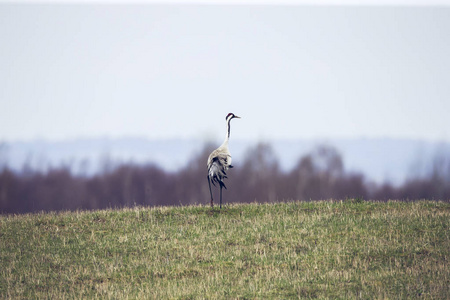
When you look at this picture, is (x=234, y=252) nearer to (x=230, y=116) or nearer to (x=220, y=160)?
(x=220, y=160)

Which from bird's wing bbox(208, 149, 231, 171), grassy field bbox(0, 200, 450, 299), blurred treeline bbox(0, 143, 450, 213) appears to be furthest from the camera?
blurred treeline bbox(0, 143, 450, 213)

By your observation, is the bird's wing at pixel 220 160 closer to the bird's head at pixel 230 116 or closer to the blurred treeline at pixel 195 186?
the bird's head at pixel 230 116

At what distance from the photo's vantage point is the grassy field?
527 inches

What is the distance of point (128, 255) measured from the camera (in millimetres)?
17031

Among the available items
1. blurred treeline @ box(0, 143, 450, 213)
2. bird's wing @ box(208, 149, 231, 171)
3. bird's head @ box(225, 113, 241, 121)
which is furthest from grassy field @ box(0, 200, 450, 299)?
blurred treeline @ box(0, 143, 450, 213)

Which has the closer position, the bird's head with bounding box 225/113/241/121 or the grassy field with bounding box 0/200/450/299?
the grassy field with bounding box 0/200/450/299

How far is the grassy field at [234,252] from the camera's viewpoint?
13.4 meters

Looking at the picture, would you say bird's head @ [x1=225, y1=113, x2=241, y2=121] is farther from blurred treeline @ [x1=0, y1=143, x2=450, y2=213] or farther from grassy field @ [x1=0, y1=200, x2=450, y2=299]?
blurred treeline @ [x1=0, y1=143, x2=450, y2=213]

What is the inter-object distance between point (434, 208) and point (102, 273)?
13.9 m

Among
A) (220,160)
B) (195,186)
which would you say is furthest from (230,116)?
(195,186)

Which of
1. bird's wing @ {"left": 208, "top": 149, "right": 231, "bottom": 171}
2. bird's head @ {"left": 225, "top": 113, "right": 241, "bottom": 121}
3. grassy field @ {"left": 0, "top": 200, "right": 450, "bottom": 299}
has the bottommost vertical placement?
grassy field @ {"left": 0, "top": 200, "right": 450, "bottom": 299}

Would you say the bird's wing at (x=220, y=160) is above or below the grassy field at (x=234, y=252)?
above

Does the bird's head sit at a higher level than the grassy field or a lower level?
higher

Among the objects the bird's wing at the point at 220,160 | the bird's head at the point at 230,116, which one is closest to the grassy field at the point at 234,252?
the bird's wing at the point at 220,160
